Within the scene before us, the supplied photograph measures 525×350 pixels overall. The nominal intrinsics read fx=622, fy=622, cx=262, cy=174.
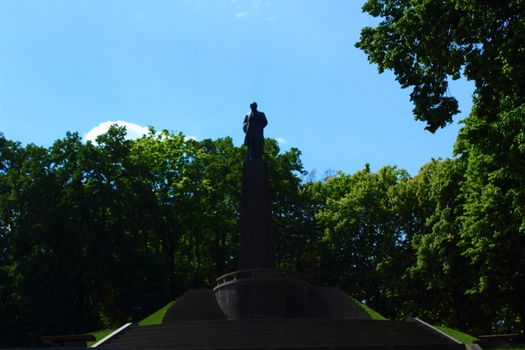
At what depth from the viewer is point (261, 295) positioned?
87.3 ft

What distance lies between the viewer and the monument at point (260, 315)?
20.0 meters

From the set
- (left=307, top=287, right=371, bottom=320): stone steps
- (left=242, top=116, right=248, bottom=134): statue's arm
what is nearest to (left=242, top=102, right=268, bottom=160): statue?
→ (left=242, top=116, right=248, bottom=134): statue's arm

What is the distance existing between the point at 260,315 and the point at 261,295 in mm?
838

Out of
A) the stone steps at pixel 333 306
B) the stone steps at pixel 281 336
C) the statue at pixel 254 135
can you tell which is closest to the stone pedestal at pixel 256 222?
the statue at pixel 254 135

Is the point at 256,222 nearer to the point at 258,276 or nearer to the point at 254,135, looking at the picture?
the point at 258,276

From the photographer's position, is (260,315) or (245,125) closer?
(260,315)

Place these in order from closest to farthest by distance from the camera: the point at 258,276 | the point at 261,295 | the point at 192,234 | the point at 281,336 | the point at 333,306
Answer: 1. the point at 281,336
2. the point at 261,295
3. the point at 258,276
4. the point at 333,306
5. the point at 192,234

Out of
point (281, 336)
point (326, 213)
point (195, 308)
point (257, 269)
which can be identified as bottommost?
point (281, 336)

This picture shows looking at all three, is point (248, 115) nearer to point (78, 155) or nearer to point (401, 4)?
point (78, 155)

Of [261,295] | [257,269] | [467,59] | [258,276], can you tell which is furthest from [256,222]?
[467,59]

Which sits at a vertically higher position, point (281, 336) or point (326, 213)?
point (326, 213)

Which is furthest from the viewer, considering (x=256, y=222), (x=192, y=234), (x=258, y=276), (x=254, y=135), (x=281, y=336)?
(x=192, y=234)

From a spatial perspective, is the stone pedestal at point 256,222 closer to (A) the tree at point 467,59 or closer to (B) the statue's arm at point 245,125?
(B) the statue's arm at point 245,125

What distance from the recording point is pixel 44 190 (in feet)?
108
